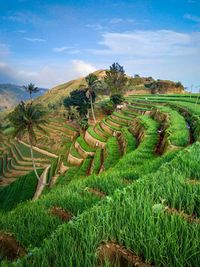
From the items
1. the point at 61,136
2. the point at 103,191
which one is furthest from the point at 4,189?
the point at 103,191

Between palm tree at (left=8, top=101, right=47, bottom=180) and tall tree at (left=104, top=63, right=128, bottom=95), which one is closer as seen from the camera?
palm tree at (left=8, top=101, right=47, bottom=180)

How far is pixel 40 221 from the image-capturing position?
4816mm

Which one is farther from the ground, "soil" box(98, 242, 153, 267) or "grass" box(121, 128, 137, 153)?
"soil" box(98, 242, 153, 267)

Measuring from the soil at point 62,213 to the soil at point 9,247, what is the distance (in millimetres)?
932

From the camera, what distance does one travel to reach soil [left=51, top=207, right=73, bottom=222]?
4.95 m

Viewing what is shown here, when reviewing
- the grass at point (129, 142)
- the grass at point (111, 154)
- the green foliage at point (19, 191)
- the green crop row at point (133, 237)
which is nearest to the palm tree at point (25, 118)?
the green foliage at point (19, 191)

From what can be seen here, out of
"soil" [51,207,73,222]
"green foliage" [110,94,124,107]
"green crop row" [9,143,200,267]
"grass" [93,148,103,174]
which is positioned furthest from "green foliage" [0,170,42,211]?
"green foliage" [110,94,124,107]

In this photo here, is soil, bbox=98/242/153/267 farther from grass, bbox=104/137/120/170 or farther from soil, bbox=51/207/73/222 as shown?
grass, bbox=104/137/120/170

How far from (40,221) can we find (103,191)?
220 cm

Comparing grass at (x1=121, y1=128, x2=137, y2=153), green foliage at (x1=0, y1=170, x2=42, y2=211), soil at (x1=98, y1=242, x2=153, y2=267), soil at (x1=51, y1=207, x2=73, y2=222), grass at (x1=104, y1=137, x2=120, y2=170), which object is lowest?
green foliage at (x1=0, y1=170, x2=42, y2=211)

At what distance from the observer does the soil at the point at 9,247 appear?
Result: 4.34 meters

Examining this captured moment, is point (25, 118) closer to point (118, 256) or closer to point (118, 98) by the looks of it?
point (118, 256)

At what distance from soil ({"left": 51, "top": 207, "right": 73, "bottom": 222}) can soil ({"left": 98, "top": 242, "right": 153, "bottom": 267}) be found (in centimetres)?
238

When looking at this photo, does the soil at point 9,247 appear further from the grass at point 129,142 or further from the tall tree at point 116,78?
the tall tree at point 116,78
